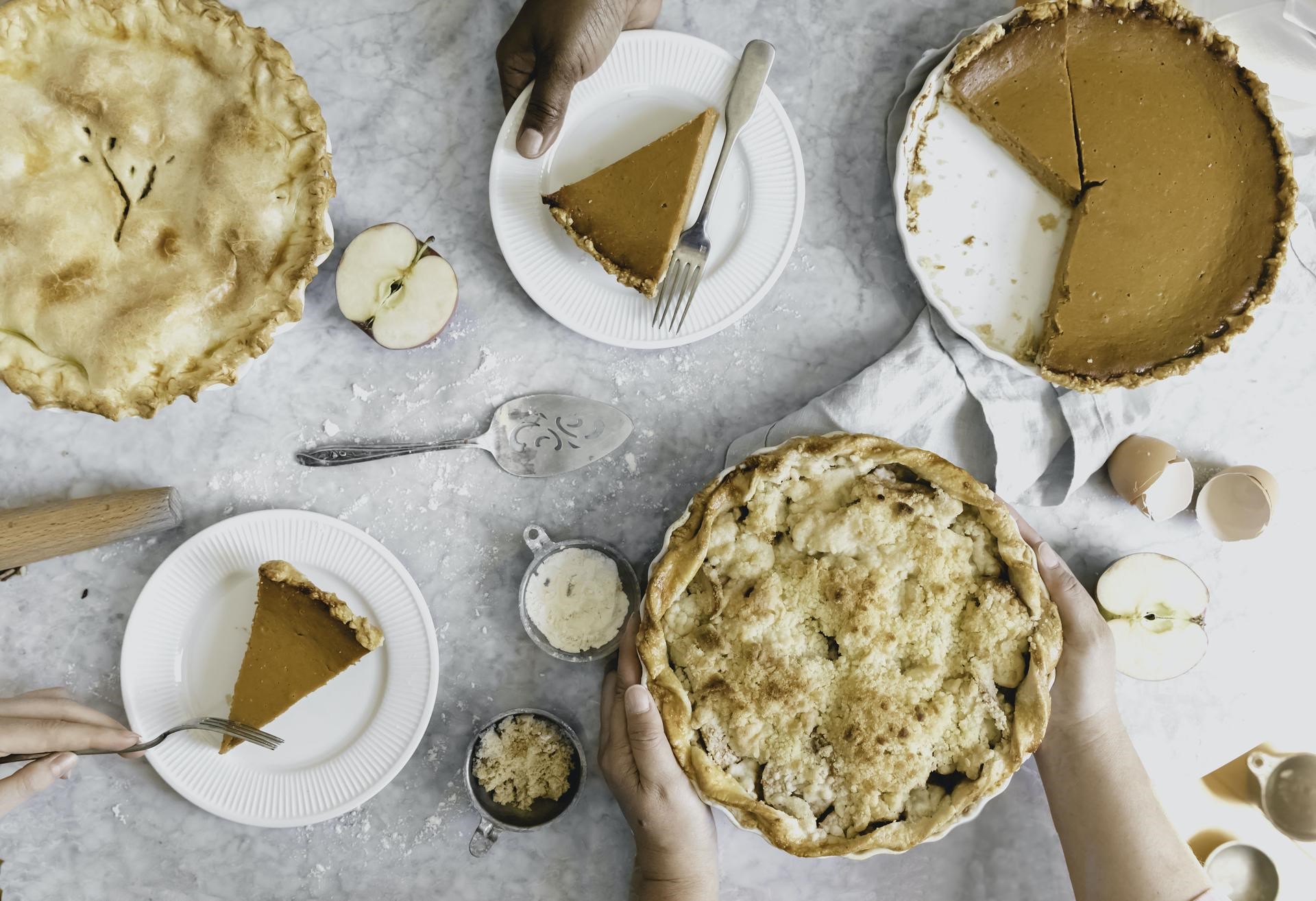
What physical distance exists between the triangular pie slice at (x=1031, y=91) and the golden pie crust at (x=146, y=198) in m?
1.85

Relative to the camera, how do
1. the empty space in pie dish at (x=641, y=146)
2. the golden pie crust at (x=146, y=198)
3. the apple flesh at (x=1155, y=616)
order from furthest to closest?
the apple flesh at (x=1155, y=616)
the empty space in pie dish at (x=641, y=146)
the golden pie crust at (x=146, y=198)

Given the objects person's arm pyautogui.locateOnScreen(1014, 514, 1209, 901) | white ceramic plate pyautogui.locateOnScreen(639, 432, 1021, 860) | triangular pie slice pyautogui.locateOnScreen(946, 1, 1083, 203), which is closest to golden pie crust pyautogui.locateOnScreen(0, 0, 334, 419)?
white ceramic plate pyautogui.locateOnScreen(639, 432, 1021, 860)

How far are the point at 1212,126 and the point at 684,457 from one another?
5.98 ft

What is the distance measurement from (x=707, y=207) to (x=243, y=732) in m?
1.95

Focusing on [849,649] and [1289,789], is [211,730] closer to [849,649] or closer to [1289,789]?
[849,649]

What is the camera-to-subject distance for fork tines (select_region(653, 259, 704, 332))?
2.49 metres

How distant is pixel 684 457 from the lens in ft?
8.86

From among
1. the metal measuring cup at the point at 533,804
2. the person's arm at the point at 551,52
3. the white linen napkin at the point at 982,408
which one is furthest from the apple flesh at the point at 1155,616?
the person's arm at the point at 551,52

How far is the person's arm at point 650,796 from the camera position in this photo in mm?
2234

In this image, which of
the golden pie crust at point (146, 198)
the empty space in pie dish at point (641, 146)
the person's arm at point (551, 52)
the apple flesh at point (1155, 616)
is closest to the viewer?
the golden pie crust at point (146, 198)

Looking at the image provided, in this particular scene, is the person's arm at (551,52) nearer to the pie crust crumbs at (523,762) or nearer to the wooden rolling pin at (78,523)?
the wooden rolling pin at (78,523)

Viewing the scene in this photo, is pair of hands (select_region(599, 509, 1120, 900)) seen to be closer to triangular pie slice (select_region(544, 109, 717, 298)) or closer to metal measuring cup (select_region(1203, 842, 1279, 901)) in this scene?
metal measuring cup (select_region(1203, 842, 1279, 901))

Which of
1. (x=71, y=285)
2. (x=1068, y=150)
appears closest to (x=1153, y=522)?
(x=1068, y=150)

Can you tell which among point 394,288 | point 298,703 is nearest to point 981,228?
point 394,288
